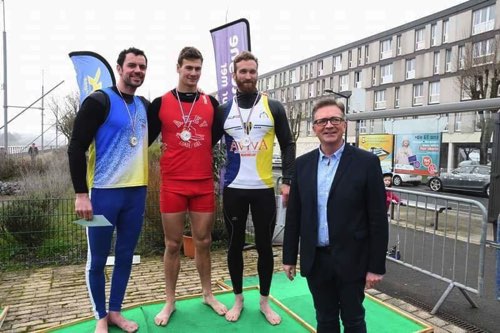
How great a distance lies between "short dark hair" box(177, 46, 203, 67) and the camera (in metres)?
3.11

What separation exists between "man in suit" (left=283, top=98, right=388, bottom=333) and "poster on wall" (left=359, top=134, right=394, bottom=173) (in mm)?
6018

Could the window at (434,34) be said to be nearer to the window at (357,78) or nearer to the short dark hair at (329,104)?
the window at (357,78)

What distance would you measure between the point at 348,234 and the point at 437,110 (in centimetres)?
293

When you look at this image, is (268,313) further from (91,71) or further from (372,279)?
(91,71)

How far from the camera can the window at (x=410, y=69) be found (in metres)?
39.9

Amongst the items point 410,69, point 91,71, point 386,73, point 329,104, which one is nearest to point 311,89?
point 386,73

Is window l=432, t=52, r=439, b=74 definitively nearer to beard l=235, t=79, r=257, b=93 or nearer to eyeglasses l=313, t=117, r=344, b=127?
beard l=235, t=79, r=257, b=93

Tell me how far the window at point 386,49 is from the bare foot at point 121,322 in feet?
146

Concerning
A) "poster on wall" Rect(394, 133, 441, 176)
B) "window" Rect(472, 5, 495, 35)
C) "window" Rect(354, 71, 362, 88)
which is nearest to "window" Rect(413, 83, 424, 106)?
"window" Rect(472, 5, 495, 35)

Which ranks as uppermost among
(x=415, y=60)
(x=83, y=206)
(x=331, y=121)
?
(x=415, y=60)

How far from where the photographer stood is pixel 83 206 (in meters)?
2.78

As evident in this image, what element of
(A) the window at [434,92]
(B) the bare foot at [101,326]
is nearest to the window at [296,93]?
(A) the window at [434,92]

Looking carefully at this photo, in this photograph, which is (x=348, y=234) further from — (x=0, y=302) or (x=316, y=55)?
(x=316, y=55)

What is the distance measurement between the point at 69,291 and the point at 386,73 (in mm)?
44000
